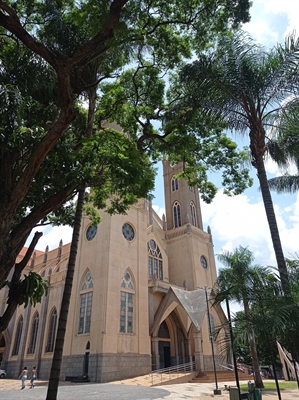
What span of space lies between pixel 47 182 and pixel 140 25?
19.9ft

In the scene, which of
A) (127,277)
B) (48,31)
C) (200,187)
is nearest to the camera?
(48,31)

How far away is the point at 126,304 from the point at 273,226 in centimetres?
1695

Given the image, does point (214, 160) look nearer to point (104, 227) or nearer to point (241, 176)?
point (241, 176)

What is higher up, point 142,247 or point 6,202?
point 142,247

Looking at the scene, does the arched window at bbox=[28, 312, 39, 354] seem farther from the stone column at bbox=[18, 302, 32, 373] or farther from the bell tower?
the bell tower

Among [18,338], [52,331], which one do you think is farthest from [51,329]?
[18,338]

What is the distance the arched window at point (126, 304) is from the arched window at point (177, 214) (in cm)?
1257

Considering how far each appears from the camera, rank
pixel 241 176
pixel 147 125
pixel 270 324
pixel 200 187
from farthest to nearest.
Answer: pixel 200 187, pixel 241 176, pixel 147 125, pixel 270 324

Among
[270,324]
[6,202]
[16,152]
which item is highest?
[16,152]

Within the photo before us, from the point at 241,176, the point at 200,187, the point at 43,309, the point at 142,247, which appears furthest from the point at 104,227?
the point at 241,176

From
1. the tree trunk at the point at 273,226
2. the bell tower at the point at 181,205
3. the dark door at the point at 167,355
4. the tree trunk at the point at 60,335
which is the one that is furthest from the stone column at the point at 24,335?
the tree trunk at the point at 273,226

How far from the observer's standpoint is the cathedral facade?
21.8m

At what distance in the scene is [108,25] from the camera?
7.65 metres

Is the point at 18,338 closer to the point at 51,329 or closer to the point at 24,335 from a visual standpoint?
the point at 24,335
